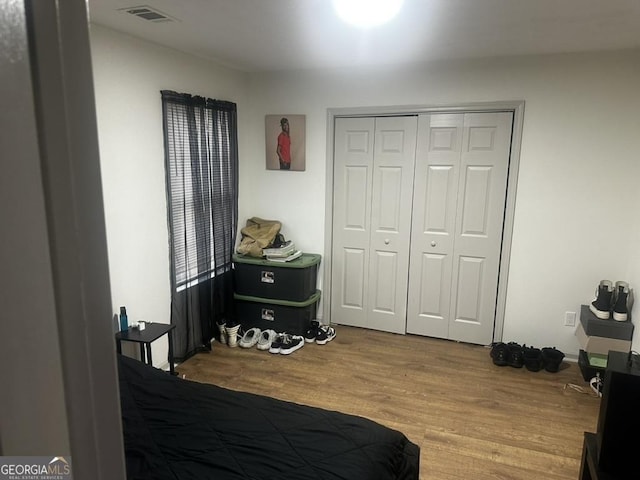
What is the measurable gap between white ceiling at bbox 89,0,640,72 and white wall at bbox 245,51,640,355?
17 centimetres

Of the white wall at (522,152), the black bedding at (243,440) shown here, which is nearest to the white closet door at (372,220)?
the white wall at (522,152)

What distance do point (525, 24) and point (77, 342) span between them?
2.89 meters

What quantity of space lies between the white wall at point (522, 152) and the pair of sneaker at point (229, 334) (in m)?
0.64

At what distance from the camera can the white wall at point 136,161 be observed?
8.78ft

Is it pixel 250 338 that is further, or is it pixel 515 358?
pixel 250 338

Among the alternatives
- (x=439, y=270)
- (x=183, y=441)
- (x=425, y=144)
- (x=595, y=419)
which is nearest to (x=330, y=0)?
(x=425, y=144)

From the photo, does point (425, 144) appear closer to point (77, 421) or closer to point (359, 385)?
point (359, 385)

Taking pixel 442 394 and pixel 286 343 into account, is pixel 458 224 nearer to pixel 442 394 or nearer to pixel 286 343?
pixel 442 394

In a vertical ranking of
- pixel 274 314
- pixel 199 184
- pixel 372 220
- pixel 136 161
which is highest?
pixel 136 161

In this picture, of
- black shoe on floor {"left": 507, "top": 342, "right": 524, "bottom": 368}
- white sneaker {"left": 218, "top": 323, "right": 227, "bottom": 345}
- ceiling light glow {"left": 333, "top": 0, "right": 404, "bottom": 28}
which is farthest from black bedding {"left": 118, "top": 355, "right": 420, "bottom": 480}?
ceiling light glow {"left": 333, "top": 0, "right": 404, "bottom": 28}

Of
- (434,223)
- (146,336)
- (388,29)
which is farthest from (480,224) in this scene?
(146,336)

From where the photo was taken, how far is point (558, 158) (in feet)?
10.9

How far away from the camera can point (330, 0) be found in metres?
2.15

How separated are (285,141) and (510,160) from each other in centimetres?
198
